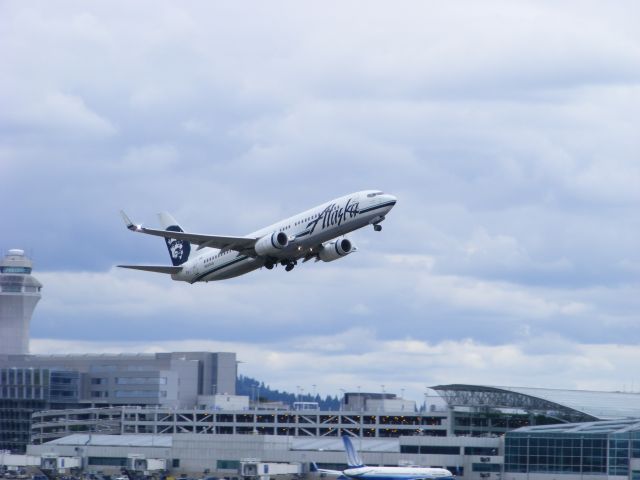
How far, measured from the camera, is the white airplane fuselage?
Result: 10156 cm

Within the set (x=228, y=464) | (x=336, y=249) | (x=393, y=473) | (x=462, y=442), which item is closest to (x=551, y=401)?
(x=462, y=442)

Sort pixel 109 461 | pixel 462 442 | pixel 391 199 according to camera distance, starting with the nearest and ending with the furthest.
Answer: pixel 391 199 → pixel 462 442 → pixel 109 461

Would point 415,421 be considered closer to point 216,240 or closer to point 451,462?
point 451,462

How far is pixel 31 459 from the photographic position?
167875 millimetres

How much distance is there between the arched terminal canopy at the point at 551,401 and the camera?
166 metres

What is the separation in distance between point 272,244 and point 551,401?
75.3 metres

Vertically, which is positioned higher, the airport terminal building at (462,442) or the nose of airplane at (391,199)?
the nose of airplane at (391,199)

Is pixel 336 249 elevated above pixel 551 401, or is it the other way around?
pixel 336 249

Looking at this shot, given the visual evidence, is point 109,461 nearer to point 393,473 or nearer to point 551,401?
point 393,473

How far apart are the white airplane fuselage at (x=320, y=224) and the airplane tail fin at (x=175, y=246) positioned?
607 inches

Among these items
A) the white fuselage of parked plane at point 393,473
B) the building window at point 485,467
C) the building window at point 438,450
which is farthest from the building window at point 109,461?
the white fuselage of parked plane at point 393,473

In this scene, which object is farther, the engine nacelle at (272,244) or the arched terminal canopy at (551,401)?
the arched terminal canopy at (551,401)

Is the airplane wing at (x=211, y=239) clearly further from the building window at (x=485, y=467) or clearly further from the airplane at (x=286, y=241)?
the building window at (x=485, y=467)

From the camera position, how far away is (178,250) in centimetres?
13025
